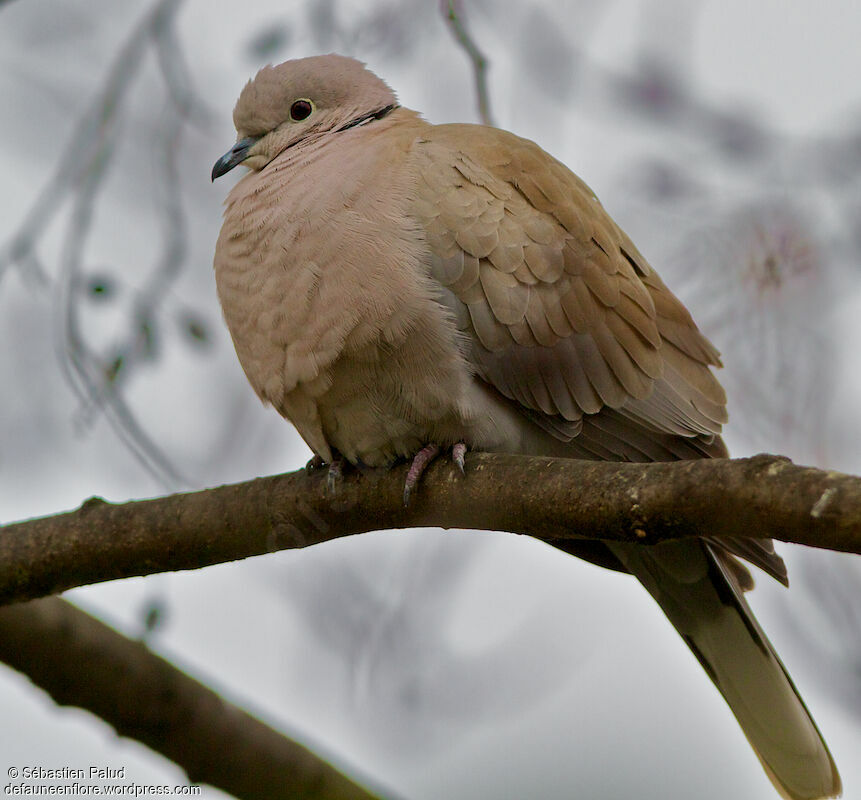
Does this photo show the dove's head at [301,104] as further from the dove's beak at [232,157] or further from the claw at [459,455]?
the claw at [459,455]

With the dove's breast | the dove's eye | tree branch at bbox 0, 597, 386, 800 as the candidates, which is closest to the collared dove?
the dove's breast

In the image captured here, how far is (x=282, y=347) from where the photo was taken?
10.1 feet

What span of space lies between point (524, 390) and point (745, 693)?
109 centimetres

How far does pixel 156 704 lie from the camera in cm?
276

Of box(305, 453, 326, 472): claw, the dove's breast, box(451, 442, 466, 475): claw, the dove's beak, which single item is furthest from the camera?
the dove's beak

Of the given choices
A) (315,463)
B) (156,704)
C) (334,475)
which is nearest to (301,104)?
(315,463)

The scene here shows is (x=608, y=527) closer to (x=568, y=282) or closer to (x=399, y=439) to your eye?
(x=399, y=439)

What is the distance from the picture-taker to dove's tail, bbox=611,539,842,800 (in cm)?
322

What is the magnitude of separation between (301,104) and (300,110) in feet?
0.06

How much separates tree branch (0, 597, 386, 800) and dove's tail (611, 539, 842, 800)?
1.09 meters

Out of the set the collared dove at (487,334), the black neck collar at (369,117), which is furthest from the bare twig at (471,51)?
the black neck collar at (369,117)

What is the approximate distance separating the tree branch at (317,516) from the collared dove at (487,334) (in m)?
0.18

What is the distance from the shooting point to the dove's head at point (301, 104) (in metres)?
3.71

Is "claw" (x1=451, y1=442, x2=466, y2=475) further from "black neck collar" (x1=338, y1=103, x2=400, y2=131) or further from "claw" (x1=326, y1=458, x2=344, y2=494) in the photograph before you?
"black neck collar" (x1=338, y1=103, x2=400, y2=131)
